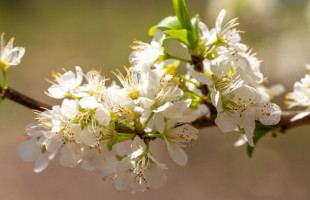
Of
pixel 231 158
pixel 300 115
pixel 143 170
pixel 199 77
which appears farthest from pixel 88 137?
pixel 231 158

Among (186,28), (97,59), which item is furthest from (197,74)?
(97,59)

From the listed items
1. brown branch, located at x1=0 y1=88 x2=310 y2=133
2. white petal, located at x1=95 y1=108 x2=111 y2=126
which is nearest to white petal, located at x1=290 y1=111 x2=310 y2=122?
brown branch, located at x1=0 y1=88 x2=310 y2=133

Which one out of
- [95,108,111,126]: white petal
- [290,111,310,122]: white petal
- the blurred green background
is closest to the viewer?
[95,108,111,126]: white petal

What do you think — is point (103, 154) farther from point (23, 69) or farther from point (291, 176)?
point (23, 69)

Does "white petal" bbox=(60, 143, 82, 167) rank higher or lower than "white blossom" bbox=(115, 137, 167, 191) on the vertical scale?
higher

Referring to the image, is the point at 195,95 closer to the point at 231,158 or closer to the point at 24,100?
the point at 24,100

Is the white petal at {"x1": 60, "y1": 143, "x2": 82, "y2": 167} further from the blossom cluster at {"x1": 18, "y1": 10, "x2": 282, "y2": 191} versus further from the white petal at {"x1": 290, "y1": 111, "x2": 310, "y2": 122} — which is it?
the white petal at {"x1": 290, "y1": 111, "x2": 310, "y2": 122}
